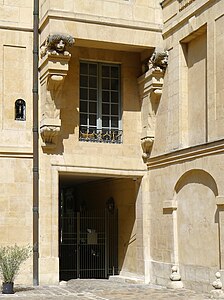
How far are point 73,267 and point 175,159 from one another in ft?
19.9

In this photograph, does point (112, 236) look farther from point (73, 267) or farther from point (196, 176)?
point (196, 176)

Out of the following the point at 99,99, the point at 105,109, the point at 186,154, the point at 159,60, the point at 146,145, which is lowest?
the point at 186,154

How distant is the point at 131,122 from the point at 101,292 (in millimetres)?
4866

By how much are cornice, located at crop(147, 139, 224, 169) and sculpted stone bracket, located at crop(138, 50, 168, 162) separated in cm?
54

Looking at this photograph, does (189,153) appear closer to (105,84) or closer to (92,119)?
(92,119)

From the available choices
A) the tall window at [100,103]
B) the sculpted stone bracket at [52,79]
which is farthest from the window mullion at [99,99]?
the sculpted stone bracket at [52,79]

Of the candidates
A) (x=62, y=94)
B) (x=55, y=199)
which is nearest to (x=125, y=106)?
(x=62, y=94)

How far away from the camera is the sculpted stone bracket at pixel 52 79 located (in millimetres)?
15227

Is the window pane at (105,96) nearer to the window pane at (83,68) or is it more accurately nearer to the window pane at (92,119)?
the window pane at (92,119)

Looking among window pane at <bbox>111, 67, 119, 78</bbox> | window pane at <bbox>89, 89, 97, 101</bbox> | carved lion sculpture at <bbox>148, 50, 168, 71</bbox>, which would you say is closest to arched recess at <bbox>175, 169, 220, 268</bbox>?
carved lion sculpture at <bbox>148, 50, 168, 71</bbox>

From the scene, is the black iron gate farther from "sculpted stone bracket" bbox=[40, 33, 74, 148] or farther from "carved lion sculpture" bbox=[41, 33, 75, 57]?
"carved lion sculpture" bbox=[41, 33, 75, 57]

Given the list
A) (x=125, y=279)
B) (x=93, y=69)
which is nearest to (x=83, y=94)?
(x=93, y=69)

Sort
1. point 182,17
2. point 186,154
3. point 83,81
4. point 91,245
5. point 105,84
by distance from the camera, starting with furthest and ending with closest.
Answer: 1. point 91,245
2. point 105,84
3. point 83,81
4. point 182,17
5. point 186,154

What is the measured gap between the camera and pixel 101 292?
14594 millimetres
